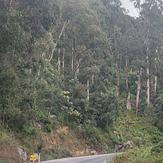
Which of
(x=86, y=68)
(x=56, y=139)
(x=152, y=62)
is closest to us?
(x=56, y=139)

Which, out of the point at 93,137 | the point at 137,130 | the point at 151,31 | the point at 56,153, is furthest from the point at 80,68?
the point at 56,153

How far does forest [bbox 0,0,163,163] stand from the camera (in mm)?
20422

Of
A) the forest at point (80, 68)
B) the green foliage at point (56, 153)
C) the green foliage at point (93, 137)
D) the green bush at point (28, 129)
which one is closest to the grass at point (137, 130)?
the forest at point (80, 68)

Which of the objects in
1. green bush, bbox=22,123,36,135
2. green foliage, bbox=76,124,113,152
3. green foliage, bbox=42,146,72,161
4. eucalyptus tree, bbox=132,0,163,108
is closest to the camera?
green foliage, bbox=42,146,72,161

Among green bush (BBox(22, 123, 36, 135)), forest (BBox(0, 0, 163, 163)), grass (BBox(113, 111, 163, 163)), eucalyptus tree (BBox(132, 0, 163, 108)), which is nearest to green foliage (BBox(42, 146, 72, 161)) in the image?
forest (BBox(0, 0, 163, 163))

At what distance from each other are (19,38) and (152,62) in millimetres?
34300

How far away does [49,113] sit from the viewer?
34656mm

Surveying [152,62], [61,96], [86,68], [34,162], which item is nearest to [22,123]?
[34,162]

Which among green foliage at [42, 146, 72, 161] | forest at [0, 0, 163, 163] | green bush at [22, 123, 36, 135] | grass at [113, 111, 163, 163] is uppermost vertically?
forest at [0, 0, 163, 163]

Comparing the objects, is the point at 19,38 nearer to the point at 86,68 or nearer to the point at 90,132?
the point at 90,132

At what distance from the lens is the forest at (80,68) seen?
20.4 metres

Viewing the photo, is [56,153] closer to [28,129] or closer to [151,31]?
[28,129]

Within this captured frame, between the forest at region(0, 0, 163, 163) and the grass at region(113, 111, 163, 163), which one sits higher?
the forest at region(0, 0, 163, 163)

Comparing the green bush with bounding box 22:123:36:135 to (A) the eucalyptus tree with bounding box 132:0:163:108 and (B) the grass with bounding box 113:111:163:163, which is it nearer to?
(B) the grass with bounding box 113:111:163:163
